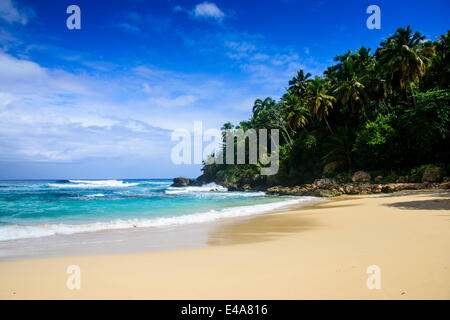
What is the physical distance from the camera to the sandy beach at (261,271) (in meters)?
3.05

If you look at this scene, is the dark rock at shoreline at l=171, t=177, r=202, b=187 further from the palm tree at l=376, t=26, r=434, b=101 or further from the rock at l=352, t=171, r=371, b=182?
the palm tree at l=376, t=26, r=434, b=101

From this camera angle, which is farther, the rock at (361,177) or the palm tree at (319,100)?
the palm tree at (319,100)

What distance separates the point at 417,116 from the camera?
2203 cm

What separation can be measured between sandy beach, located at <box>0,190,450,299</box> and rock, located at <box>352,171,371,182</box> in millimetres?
22708

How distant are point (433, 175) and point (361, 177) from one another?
6.82 meters

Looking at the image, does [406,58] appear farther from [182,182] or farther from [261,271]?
[182,182]

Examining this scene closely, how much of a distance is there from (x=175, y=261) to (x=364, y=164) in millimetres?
29242
